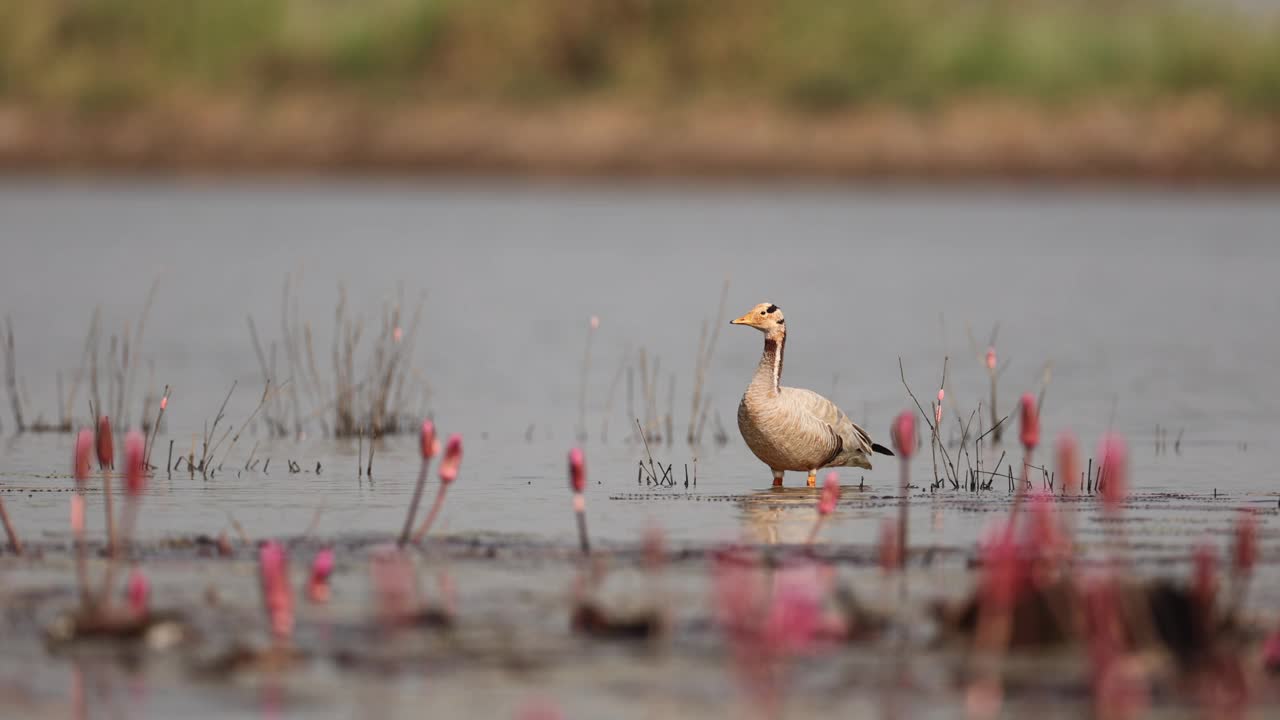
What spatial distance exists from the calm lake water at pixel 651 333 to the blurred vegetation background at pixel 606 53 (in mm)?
8690

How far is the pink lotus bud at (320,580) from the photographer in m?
8.11

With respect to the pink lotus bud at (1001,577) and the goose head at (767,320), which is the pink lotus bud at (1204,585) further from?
the goose head at (767,320)

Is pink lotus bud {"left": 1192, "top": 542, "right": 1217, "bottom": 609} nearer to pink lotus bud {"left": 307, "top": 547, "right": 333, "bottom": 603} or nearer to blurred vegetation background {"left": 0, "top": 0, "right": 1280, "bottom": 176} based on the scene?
pink lotus bud {"left": 307, "top": 547, "right": 333, "bottom": 603}

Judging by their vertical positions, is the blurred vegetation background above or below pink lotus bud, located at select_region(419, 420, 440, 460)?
above

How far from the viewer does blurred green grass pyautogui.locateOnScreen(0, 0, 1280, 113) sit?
Answer: 63438mm

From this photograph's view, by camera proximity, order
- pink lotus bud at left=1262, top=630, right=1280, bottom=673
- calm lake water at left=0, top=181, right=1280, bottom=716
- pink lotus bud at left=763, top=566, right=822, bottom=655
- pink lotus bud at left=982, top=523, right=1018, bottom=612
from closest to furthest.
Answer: pink lotus bud at left=982, top=523, right=1018, bottom=612, pink lotus bud at left=763, top=566, right=822, bottom=655, pink lotus bud at left=1262, top=630, right=1280, bottom=673, calm lake water at left=0, top=181, right=1280, bottom=716

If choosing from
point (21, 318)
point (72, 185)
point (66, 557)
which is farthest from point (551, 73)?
point (66, 557)

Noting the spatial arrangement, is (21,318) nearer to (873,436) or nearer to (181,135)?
(873,436)

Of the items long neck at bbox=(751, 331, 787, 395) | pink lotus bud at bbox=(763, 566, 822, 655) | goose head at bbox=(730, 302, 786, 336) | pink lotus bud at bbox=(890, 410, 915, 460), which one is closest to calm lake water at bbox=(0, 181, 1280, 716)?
pink lotus bud at bbox=(763, 566, 822, 655)

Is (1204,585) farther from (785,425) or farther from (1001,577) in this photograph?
(785,425)

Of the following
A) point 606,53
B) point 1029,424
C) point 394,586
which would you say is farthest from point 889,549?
point 606,53

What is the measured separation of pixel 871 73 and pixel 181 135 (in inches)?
919

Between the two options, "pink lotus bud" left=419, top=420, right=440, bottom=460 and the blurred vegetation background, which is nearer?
"pink lotus bud" left=419, top=420, right=440, bottom=460

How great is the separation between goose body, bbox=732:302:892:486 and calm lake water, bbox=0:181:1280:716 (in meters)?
0.21
